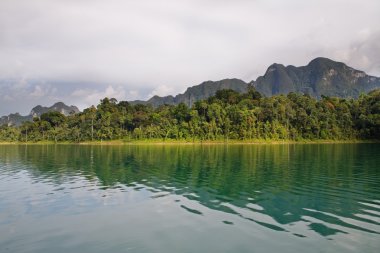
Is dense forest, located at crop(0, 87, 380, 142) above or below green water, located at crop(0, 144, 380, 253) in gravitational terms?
above

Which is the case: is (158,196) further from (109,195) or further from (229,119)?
(229,119)

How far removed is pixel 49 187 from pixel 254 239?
48.8 feet

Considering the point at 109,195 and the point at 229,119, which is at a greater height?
the point at 229,119

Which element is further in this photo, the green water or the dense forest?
the dense forest

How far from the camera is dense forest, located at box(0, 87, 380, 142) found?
87.9 m

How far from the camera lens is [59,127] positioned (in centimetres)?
11062

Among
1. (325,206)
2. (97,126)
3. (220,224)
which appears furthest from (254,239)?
(97,126)

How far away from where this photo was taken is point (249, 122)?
87.4 meters

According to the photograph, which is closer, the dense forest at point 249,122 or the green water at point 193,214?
the green water at point 193,214

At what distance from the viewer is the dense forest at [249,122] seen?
3462 inches

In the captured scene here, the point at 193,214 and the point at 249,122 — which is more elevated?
the point at 249,122

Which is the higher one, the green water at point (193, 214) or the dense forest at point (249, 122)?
the dense forest at point (249, 122)

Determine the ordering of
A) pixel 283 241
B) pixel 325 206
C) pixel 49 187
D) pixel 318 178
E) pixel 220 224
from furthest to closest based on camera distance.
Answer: pixel 318 178
pixel 49 187
pixel 325 206
pixel 220 224
pixel 283 241

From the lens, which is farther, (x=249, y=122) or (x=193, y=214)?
(x=249, y=122)
